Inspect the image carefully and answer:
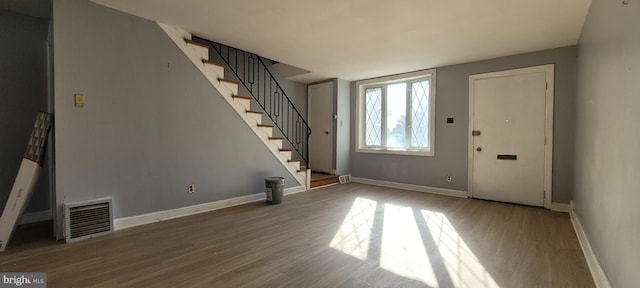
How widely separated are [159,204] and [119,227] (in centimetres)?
46

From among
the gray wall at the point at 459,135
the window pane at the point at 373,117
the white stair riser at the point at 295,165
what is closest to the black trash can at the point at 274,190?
the white stair riser at the point at 295,165

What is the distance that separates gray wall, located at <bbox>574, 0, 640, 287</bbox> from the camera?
1430mm

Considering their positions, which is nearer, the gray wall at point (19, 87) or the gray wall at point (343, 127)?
the gray wall at point (19, 87)

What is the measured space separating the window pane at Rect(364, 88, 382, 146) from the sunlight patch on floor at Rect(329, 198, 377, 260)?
7.40 feet

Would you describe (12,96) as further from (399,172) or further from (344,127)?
(399,172)

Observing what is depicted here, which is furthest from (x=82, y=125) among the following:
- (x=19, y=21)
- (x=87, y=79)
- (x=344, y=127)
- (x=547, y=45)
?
(x=547, y=45)

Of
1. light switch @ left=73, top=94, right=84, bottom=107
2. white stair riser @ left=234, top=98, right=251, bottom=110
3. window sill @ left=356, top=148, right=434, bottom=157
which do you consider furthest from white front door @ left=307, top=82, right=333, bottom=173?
light switch @ left=73, top=94, right=84, bottom=107

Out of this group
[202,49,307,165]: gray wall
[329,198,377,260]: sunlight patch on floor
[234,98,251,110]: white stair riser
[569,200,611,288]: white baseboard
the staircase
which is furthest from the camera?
[202,49,307,165]: gray wall

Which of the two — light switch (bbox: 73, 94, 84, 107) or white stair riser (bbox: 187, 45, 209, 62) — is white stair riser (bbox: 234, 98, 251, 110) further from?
light switch (bbox: 73, 94, 84, 107)

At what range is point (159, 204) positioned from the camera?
3340mm

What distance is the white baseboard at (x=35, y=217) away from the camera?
126 inches

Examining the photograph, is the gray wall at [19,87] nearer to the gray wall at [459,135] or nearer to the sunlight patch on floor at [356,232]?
the sunlight patch on floor at [356,232]

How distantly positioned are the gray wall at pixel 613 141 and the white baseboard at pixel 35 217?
5435 mm

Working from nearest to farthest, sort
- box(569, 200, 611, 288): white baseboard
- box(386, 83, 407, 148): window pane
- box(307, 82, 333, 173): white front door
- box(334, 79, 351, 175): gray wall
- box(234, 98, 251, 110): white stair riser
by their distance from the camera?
box(569, 200, 611, 288): white baseboard, box(234, 98, 251, 110): white stair riser, box(386, 83, 407, 148): window pane, box(334, 79, 351, 175): gray wall, box(307, 82, 333, 173): white front door
